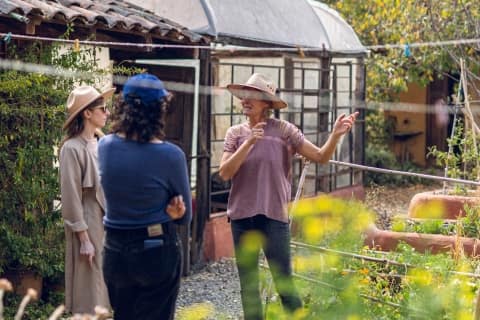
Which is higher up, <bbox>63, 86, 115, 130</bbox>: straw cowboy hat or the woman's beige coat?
<bbox>63, 86, 115, 130</bbox>: straw cowboy hat

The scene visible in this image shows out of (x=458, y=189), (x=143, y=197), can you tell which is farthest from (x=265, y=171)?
(x=458, y=189)

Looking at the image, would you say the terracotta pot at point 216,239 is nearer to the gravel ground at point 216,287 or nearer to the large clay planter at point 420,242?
the gravel ground at point 216,287

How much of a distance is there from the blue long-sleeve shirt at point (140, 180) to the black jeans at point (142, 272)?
2.8 inches

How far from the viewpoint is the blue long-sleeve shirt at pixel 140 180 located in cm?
386

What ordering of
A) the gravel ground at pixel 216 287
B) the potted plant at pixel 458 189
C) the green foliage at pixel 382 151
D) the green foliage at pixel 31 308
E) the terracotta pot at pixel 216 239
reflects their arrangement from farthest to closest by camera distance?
the green foliage at pixel 382 151
the terracotta pot at pixel 216 239
the potted plant at pixel 458 189
the gravel ground at pixel 216 287
the green foliage at pixel 31 308

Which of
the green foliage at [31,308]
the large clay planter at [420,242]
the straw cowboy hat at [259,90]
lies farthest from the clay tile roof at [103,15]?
the large clay planter at [420,242]

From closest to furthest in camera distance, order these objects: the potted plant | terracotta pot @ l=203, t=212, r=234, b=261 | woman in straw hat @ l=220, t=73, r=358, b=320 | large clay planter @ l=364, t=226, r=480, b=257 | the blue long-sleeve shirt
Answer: the blue long-sleeve shirt
woman in straw hat @ l=220, t=73, r=358, b=320
large clay planter @ l=364, t=226, r=480, b=257
the potted plant
terracotta pot @ l=203, t=212, r=234, b=261

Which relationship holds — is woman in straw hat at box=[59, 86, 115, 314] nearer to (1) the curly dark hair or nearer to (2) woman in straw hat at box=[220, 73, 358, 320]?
(2) woman in straw hat at box=[220, 73, 358, 320]

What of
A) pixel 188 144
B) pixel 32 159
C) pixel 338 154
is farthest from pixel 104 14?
pixel 338 154

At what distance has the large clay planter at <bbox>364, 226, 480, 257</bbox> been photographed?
6.52 meters

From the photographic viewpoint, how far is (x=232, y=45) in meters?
9.39

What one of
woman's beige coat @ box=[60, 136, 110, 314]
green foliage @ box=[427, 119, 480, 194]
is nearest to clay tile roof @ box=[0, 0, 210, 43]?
woman's beige coat @ box=[60, 136, 110, 314]

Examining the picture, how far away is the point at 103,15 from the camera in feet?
22.4

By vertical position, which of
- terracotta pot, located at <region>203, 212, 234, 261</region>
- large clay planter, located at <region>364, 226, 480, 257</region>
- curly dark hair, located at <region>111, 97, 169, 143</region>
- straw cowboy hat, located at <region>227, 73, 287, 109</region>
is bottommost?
terracotta pot, located at <region>203, 212, 234, 261</region>
